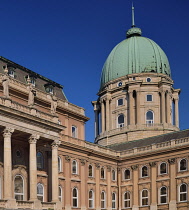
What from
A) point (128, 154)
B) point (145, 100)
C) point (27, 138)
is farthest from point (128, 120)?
point (27, 138)

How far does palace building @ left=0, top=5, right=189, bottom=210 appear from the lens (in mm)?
45719

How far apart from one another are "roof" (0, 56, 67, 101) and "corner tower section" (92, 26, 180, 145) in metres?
23.3

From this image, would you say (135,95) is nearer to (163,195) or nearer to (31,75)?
(163,195)

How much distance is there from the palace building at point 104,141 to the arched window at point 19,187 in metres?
0.12

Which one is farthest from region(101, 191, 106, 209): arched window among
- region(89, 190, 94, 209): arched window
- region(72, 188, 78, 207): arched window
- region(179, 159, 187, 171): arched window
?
region(179, 159, 187, 171): arched window

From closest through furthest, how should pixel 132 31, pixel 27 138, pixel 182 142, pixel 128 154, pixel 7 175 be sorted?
1. pixel 7 175
2. pixel 27 138
3. pixel 182 142
4. pixel 128 154
5. pixel 132 31

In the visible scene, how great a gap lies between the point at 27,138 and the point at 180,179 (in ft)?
90.8

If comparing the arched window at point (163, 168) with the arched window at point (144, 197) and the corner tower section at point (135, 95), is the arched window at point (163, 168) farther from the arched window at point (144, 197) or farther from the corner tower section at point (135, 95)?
the corner tower section at point (135, 95)

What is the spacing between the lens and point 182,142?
6538cm

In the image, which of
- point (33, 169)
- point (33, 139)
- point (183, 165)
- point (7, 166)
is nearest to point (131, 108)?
point (183, 165)

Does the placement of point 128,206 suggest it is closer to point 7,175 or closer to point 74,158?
point 74,158

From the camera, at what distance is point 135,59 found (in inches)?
3541

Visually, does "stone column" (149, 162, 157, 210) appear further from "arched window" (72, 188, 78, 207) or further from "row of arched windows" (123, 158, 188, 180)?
"arched window" (72, 188, 78, 207)

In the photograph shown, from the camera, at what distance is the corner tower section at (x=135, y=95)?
84000 millimetres
